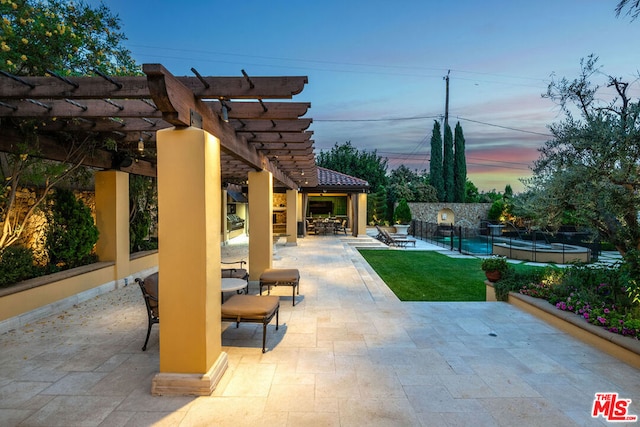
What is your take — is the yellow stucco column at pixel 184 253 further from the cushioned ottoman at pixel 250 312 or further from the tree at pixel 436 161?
the tree at pixel 436 161

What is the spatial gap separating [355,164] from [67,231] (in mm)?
27795

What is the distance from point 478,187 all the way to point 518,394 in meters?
39.1

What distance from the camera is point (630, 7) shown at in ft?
10.7

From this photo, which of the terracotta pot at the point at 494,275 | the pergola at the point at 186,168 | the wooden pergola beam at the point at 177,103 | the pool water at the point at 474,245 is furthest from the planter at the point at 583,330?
the pool water at the point at 474,245

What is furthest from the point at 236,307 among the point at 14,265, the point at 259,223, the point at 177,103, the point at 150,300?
the point at 14,265

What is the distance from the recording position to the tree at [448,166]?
29406mm

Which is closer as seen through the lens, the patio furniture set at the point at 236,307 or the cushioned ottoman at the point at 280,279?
the patio furniture set at the point at 236,307

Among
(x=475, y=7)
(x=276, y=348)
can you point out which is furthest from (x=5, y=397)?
(x=475, y=7)

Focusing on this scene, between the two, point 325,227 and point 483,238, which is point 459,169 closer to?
point 483,238

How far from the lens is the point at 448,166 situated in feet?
97.5

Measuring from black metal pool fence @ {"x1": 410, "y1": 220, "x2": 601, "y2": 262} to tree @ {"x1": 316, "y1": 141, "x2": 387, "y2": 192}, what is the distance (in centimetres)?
1077

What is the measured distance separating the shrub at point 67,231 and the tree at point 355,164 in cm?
2506

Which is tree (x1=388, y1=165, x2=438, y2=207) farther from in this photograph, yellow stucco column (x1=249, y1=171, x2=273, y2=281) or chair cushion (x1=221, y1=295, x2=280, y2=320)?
chair cushion (x1=221, y1=295, x2=280, y2=320)

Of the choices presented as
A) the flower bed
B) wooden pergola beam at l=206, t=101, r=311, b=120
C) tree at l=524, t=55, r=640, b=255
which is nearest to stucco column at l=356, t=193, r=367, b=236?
the flower bed
